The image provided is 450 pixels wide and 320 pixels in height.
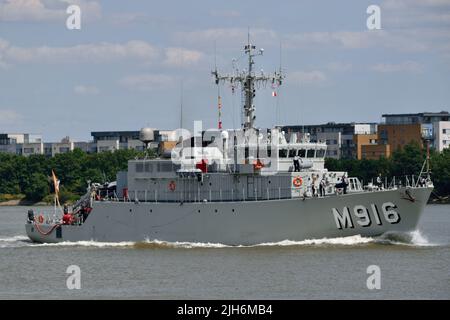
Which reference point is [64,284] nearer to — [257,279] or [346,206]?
[257,279]

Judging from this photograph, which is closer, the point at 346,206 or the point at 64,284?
the point at 64,284

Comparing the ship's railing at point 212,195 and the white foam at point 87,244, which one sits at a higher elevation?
the ship's railing at point 212,195

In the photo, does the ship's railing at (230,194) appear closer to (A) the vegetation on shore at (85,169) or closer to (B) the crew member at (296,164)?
(B) the crew member at (296,164)

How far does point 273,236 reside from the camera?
5647cm

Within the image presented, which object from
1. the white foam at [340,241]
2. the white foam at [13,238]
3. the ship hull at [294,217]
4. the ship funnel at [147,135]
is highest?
the ship funnel at [147,135]

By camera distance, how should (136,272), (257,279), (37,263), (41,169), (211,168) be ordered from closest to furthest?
(257,279), (136,272), (37,263), (211,168), (41,169)

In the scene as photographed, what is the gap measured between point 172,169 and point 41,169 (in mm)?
92621

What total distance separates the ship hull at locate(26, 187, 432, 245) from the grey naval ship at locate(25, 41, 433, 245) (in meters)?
0.05

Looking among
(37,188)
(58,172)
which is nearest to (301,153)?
(58,172)

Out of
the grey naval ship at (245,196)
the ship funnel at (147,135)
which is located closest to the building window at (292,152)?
the grey naval ship at (245,196)

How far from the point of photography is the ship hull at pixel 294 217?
55.6 metres
